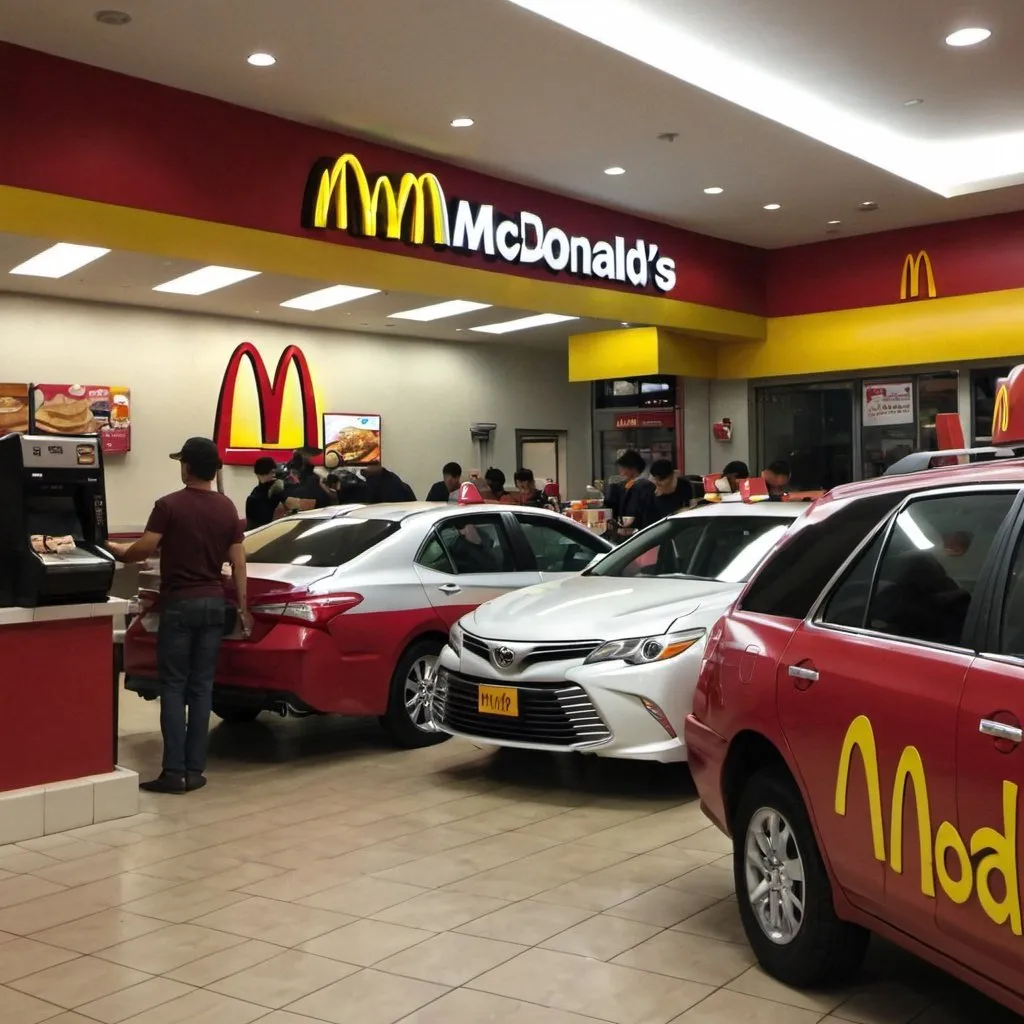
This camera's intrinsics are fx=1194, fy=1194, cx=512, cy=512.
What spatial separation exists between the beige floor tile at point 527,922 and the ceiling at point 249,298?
18.1ft

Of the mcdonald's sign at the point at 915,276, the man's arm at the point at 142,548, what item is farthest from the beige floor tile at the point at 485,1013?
the mcdonald's sign at the point at 915,276

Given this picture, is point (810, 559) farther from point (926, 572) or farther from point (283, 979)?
point (283, 979)

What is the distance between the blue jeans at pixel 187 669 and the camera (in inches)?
234

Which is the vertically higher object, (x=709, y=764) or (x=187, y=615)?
(x=187, y=615)

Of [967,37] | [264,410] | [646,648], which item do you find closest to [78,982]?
[646,648]

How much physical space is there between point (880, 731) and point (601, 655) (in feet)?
8.73

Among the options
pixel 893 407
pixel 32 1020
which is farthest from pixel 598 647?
pixel 893 407

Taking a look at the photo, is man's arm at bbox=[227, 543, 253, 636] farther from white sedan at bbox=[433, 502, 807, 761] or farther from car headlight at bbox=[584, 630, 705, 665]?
car headlight at bbox=[584, 630, 705, 665]

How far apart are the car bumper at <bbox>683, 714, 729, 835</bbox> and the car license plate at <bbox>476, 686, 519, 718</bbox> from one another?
68.7 inches

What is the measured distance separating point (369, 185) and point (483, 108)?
1.25m

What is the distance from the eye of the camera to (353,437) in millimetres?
12906

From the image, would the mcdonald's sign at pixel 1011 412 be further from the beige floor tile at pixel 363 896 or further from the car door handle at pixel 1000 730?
the beige floor tile at pixel 363 896

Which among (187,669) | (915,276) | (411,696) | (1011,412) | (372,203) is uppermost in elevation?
(372,203)

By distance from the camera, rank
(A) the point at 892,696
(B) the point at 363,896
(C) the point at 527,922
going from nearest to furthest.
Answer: (A) the point at 892,696, (C) the point at 527,922, (B) the point at 363,896
